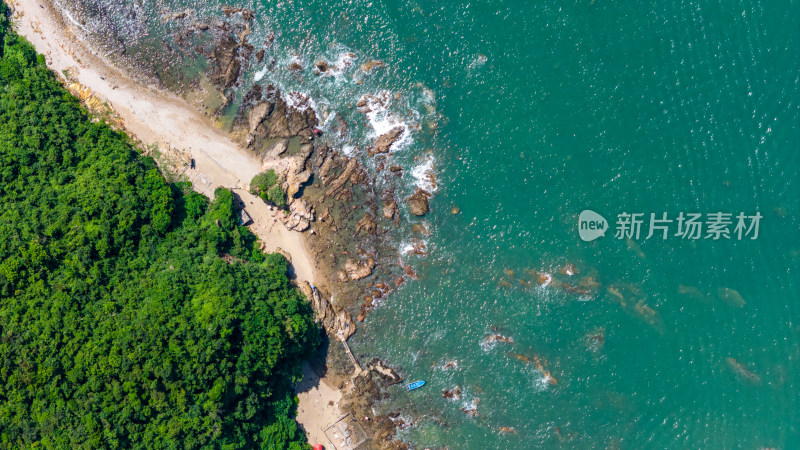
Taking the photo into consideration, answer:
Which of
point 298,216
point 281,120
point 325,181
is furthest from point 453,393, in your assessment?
point 281,120

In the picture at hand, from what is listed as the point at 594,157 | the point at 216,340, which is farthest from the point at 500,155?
the point at 216,340

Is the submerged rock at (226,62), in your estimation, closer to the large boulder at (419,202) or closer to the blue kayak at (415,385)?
the large boulder at (419,202)

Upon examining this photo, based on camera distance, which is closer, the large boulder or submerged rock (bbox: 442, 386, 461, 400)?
the large boulder

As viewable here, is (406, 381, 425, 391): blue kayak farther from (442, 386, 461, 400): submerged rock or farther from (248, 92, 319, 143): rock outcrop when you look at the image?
(248, 92, 319, 143): rock outcrop

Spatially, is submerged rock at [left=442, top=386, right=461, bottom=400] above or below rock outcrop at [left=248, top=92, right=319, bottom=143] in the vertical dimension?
below

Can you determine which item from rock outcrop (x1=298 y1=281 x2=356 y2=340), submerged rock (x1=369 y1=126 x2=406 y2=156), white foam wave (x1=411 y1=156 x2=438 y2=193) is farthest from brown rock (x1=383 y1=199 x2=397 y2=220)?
rock outcrop (x1=298 y1=281 x2=356 y2=340)

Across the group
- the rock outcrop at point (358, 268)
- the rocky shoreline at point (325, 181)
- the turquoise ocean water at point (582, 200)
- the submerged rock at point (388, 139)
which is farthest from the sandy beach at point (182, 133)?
the submerged rock at point (388, 139)
